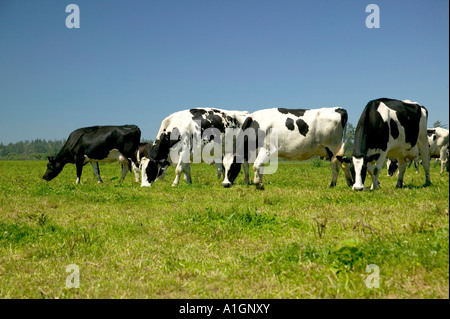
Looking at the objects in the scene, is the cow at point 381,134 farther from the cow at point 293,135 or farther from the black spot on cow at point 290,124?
the black spot on cow at point 290,124


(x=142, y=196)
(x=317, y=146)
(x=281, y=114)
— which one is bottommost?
(x=142, y=196)

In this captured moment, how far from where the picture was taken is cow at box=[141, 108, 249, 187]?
1633cm

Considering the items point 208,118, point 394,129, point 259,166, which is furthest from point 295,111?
point 208,118

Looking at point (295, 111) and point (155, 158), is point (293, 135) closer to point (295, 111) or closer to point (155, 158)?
point (295, 111)

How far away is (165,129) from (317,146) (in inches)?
251

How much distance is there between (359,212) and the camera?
7.70 m

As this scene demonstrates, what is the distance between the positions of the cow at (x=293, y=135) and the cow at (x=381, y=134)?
1896mm

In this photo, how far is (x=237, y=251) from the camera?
5719 millimetres

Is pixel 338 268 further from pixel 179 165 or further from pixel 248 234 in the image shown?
pixel 179 165

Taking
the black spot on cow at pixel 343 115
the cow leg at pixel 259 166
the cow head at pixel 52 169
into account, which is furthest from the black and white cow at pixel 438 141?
the cow head at pixel 52 169

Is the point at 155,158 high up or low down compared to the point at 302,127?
down

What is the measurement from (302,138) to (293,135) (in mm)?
342

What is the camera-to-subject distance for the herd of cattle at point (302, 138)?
12.4 m
